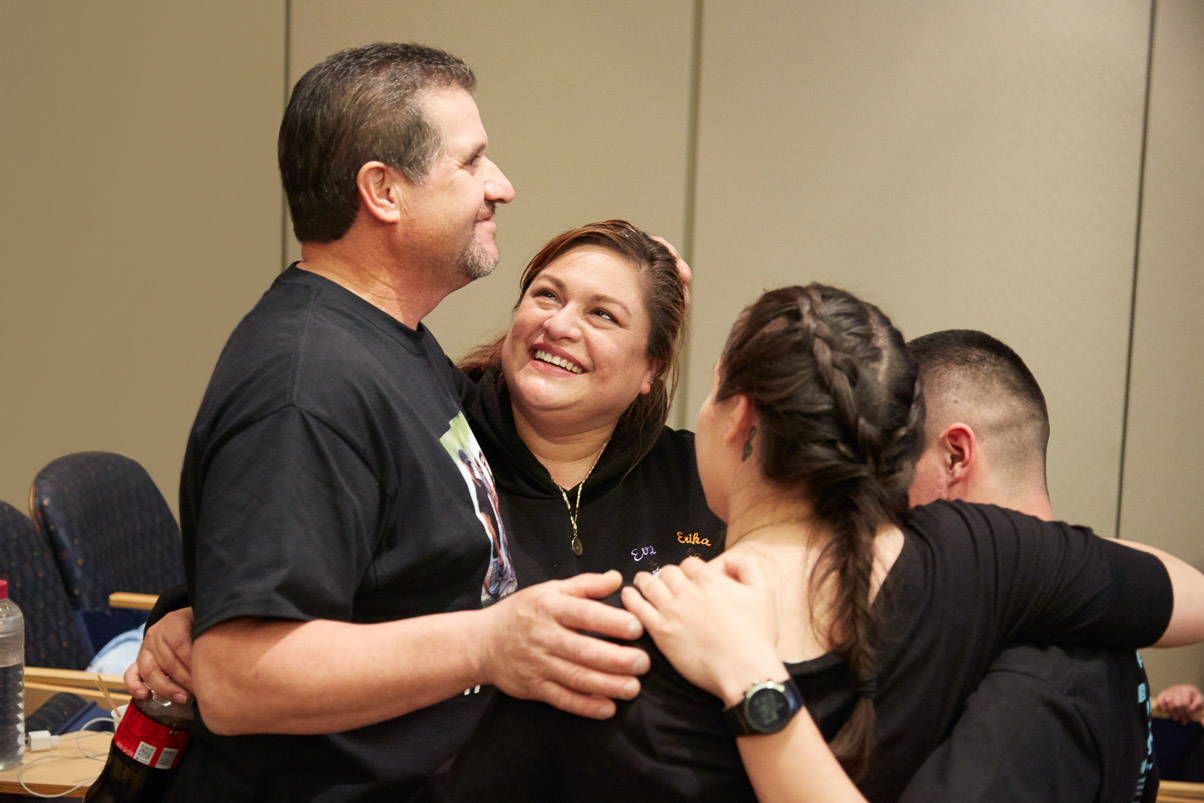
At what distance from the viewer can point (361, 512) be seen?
1.11 m

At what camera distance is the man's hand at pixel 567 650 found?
938 millimetres

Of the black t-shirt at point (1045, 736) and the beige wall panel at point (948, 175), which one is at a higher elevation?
the beige wall panel at point (948, 175)

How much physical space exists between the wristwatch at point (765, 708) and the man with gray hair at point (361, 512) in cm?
11

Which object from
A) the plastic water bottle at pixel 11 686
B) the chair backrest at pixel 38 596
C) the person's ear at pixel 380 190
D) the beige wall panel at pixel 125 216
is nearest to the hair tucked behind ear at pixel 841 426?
the person's ear at pixel 380 190

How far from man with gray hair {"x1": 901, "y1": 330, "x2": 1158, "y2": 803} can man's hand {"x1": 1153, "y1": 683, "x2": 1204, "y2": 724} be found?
3.15ft

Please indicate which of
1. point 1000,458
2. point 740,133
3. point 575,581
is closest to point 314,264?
point 575,581

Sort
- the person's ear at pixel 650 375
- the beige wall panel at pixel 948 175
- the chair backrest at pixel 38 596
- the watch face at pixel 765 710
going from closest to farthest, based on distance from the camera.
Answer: the watch face at pixel 765 710
the person's ear at pixel 650 375
the chair backrest at pixel 38 596
the beige wall panel at pixel 948 175

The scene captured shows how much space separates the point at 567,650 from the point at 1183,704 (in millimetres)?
1681

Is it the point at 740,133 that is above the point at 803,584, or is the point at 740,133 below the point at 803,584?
above

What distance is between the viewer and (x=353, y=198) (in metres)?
1.33

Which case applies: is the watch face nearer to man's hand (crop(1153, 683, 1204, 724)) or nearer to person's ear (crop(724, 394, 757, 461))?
person's ear (crop(724, 394, 757, 461))

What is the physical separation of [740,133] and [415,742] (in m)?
2.58

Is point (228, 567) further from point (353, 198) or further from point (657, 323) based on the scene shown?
point (657, 323)

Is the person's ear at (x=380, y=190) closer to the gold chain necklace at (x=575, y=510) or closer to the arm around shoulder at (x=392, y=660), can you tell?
the arm around shoulder at (x=392, y=660)
